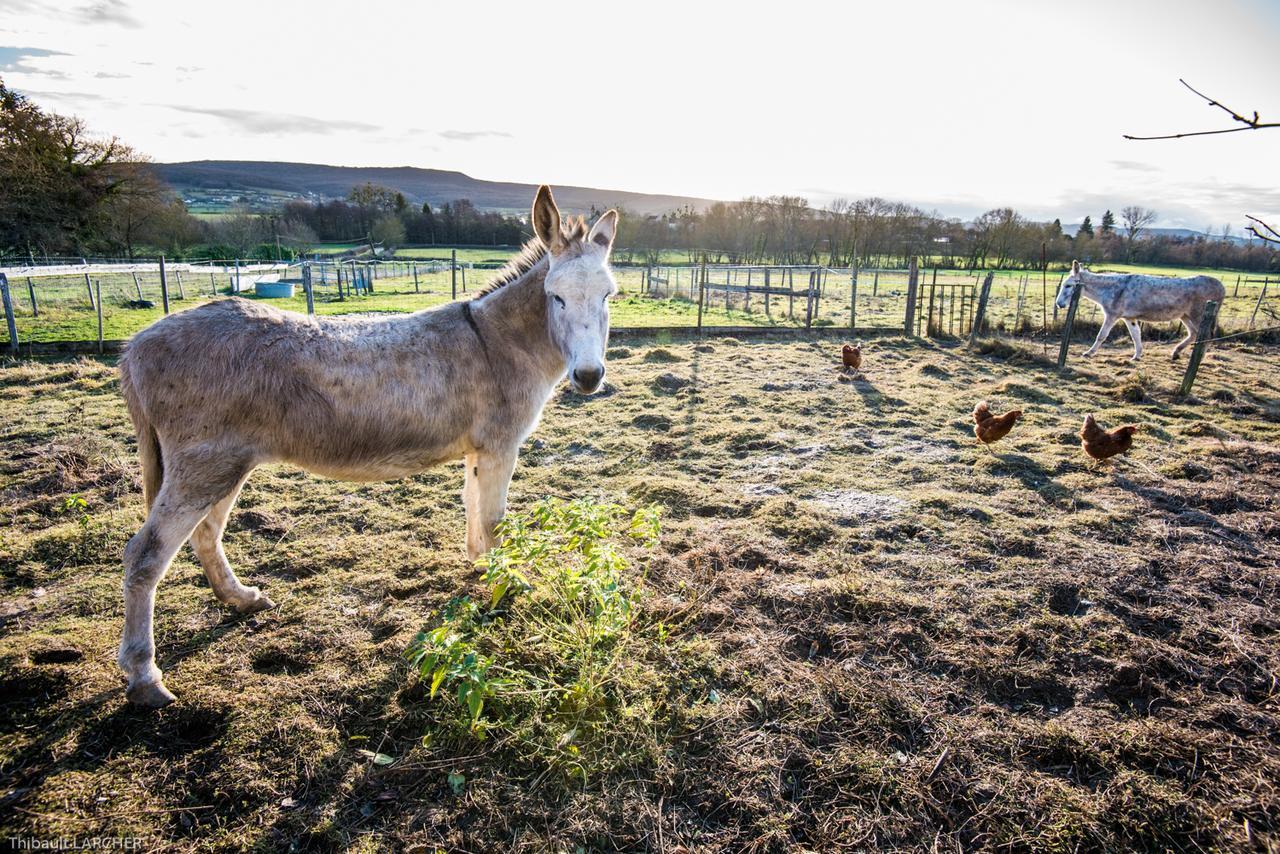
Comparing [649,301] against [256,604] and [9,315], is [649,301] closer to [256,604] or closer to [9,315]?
[9,315]

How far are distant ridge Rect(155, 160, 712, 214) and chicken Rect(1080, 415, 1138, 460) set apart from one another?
137m

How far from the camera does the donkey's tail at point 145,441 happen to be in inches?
123

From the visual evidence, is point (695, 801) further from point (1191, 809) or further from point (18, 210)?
point (18, 210)

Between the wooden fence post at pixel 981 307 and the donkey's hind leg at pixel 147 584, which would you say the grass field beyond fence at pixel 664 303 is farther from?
the donkey's hind leg at pixel 147 584

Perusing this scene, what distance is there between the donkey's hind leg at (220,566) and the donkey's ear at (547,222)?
9.01ft

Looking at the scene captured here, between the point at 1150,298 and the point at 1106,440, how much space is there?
10.9 meters

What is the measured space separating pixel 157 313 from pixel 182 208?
38.0 metres

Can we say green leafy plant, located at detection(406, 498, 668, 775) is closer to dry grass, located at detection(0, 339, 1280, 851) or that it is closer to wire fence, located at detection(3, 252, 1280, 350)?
dry grass, located at detection(0, 339, 1280, 851)

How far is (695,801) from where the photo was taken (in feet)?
8.50

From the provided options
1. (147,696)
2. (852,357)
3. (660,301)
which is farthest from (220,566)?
(660,301)

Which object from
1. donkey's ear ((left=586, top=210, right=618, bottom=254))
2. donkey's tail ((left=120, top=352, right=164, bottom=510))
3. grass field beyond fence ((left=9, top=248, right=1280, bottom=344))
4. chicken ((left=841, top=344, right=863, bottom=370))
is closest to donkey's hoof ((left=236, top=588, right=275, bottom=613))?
donkey's tail ((left=120, top=352, right=164, bottom=510))

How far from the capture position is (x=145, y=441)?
3229 millimetres

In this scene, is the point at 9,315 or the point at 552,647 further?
the point at 9,315

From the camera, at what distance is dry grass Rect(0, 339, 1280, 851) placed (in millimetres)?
2482
